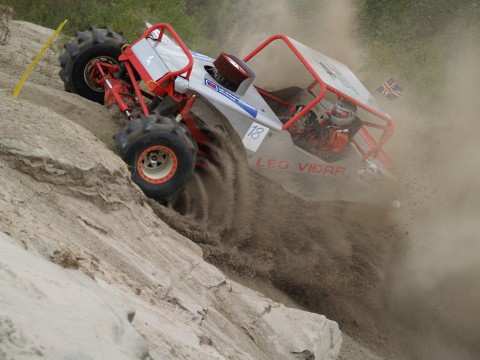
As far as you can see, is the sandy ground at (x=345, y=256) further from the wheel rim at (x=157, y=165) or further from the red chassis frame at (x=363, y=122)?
the red chassis frame at (x=363, y=122)

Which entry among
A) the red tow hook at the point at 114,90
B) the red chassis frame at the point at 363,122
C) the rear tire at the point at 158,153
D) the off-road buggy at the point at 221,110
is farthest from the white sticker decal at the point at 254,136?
the red tow hook at the point at 114,90

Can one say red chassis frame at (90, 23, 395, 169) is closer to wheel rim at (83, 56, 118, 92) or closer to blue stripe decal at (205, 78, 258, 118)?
wheel rim at (83, 56, 118, 92)

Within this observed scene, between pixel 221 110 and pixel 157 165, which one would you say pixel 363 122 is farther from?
pixel 157 165

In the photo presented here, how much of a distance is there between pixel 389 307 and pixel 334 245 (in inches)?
44.7

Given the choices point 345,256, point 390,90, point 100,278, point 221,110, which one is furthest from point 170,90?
point 100,278

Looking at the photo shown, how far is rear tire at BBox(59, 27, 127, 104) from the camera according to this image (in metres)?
7.50

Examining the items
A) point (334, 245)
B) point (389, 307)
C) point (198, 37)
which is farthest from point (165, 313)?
point (198, 37)

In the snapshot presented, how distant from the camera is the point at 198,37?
15.1 metres

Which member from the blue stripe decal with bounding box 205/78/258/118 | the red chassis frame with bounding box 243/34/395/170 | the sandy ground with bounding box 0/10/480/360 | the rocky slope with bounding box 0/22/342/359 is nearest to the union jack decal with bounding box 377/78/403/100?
the red chassis frame with bounding box 243/34/395/170

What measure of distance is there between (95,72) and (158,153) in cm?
211

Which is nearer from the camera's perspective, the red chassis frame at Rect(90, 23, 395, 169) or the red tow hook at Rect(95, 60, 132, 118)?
the red chassis frame at Rect(90, 23, 395, 169)

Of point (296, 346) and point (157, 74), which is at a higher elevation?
point (157, 74)

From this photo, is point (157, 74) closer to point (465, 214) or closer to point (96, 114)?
point (96, 114)

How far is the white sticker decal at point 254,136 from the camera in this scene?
6.58 meters
